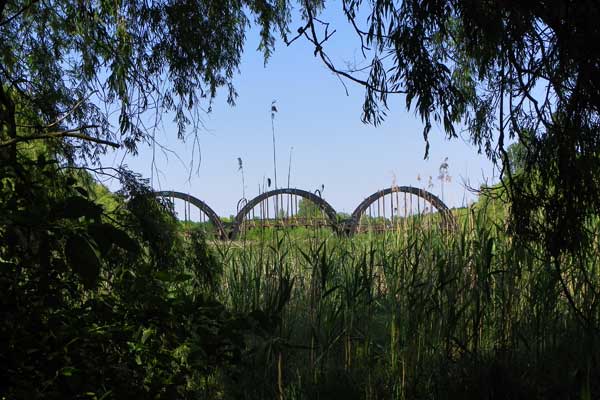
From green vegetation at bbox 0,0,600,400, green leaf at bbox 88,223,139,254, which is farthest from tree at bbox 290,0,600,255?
green leaf at bbox 88,223,139,254

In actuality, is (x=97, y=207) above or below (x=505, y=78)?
below

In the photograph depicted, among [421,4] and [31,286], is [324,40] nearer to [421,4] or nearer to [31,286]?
[421,4]

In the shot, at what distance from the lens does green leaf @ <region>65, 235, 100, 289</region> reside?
1614 millimetres

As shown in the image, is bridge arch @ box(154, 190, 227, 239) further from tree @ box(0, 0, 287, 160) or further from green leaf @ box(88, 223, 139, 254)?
green leaf @ box(88, 223, 139, 254)

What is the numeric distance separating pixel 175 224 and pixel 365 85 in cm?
120

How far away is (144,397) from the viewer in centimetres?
232

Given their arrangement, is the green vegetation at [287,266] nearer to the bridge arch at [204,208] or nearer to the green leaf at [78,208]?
the green leaf at [78,208]

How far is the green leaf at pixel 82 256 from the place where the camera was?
63.6 inches

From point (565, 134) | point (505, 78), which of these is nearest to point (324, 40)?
point (505, 78)

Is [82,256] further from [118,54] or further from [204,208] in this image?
[204,208]

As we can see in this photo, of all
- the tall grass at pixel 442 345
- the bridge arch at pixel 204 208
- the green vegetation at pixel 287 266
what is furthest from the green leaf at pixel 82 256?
the bridge arch at pixel 204 208

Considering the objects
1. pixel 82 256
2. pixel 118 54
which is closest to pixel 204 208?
pixel 118 54

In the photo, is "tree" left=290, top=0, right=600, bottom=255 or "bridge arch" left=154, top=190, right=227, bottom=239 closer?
"tree" left=290, top=0, right=600, bottom=255

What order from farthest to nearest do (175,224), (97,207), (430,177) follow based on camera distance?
(430,177) → (175,224) → (97,207)
